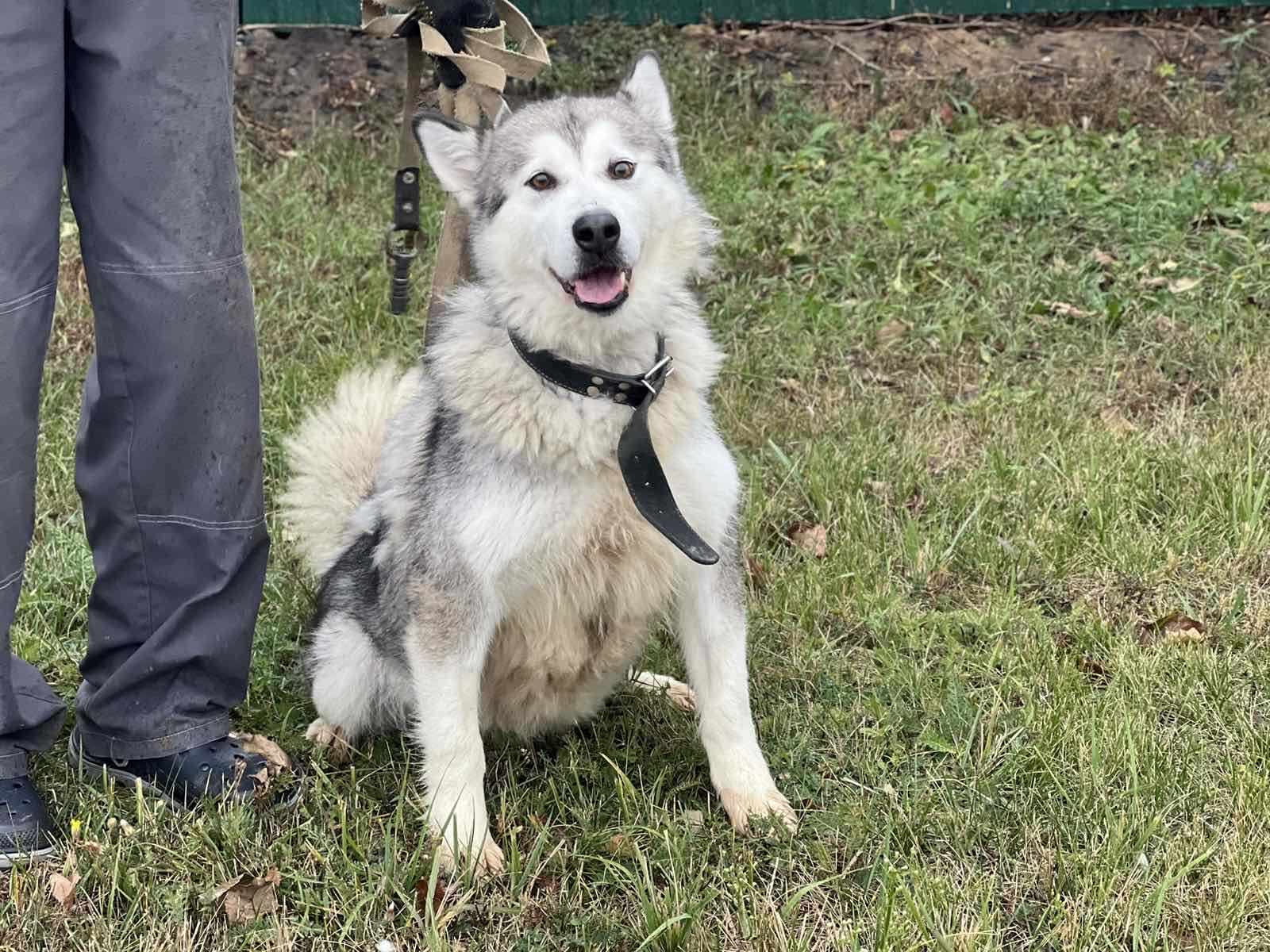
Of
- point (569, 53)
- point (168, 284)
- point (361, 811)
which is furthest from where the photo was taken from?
point (569, 53)

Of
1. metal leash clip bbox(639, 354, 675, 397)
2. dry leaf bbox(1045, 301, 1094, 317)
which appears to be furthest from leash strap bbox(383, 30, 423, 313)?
dry leaf bbox(1045, 301, 1094, 317)

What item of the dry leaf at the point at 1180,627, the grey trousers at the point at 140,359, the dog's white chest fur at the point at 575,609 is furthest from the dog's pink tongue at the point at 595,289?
the dry leaf at the point at 1180,627

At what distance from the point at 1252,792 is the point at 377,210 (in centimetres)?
461

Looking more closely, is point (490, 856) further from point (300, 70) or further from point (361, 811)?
point (300, 70)

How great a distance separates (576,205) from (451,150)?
0.40 m

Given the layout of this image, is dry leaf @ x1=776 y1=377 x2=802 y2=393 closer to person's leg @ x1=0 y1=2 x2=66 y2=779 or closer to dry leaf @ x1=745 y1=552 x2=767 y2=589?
dry leaf @ x1=745 y1=552 x2=767 y2=589

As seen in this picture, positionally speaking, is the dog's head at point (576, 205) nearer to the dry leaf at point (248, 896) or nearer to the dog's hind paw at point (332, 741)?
the dog's hind paw at point (332, 741)

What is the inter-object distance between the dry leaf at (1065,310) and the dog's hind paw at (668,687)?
2.59 m

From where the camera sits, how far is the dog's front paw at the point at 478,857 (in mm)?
2494

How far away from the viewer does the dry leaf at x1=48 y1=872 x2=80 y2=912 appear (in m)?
2.44

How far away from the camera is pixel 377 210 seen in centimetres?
607

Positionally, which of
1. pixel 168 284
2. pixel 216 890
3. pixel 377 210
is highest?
pixel 168 284

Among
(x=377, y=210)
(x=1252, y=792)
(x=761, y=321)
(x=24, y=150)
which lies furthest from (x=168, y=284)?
(x=377, y=210)

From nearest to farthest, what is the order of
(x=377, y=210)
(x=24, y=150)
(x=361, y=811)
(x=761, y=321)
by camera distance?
(x=24, y=150)
(x=361, y=811)
(x=761, y=321)
(x=377, y=210)
